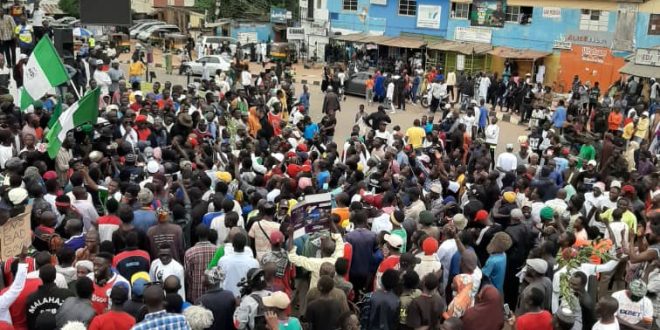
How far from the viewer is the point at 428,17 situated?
32875mm

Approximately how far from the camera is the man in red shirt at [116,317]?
4.89 meters

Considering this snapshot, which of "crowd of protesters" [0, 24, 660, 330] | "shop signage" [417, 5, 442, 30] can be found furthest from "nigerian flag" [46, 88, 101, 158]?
"shop signage" [417, 5, 442, 30]

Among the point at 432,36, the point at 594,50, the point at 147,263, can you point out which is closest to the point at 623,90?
the point at 594,50

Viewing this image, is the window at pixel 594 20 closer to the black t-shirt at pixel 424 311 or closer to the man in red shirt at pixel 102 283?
the black t-shirt at pixel 424 311

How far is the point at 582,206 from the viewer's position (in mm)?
8922

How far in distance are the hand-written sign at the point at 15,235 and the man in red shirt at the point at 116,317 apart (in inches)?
73.5

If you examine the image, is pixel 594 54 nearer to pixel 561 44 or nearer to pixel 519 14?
pixel 561 44

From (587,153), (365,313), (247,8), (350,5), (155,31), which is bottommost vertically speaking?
(365,313)

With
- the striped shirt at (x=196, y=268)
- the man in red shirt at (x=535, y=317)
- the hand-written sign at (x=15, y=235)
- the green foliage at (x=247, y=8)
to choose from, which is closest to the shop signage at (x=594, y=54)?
the green foliage at (x=247, y=8)

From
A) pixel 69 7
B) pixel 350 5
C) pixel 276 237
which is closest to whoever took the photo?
pixel 276 237

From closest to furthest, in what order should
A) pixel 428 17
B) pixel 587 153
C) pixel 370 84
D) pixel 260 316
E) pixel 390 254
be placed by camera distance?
pixel 260 316 < pixel 390 254 < pixel 587 153 < pixel 370 84 < pixel 428 17

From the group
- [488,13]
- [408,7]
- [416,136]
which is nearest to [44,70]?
[416,136]

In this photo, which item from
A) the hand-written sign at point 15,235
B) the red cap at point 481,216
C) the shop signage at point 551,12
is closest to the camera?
the hand-written sign at point 15,235

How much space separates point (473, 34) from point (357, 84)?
8629 millimetres
